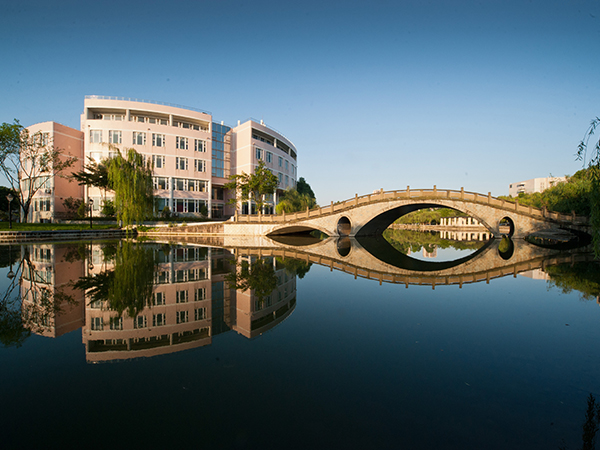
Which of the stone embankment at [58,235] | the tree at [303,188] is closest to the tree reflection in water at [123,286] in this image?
the stone embankment at [58,235]

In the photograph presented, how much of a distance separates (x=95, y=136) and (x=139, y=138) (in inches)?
200

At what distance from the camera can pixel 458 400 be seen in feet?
10.2

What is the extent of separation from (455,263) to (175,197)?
36866mm

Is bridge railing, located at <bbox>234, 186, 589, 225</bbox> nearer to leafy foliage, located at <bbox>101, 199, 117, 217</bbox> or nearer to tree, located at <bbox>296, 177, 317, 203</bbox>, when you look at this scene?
leafy foliage, located at <bbox>101, 199, 117, 217</bbox>

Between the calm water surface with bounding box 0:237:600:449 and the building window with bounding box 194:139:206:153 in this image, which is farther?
the building window with bounding box 194:139:206:153

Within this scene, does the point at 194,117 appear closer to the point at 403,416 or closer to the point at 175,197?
the point at 175,197

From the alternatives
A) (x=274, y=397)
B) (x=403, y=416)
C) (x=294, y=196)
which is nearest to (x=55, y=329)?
(x=274, y=397)

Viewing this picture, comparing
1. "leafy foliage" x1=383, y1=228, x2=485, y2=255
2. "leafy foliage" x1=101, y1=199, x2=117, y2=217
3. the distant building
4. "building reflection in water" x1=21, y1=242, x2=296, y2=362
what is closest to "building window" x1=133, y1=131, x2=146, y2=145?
"leafy foliage" x1=101, y1=199, x2=117, y2=217

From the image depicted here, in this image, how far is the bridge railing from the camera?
2477 centimetres

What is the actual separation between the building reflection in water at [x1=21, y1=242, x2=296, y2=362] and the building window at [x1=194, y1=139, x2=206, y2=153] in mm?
35812

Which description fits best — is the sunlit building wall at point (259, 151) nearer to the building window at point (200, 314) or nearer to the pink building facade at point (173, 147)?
the pink building facade at point (173, 147)

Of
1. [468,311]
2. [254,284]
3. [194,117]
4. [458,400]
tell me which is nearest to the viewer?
[458,400]

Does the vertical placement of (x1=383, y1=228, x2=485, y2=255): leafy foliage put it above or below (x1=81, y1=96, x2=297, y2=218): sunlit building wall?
below

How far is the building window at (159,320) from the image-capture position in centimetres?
523
